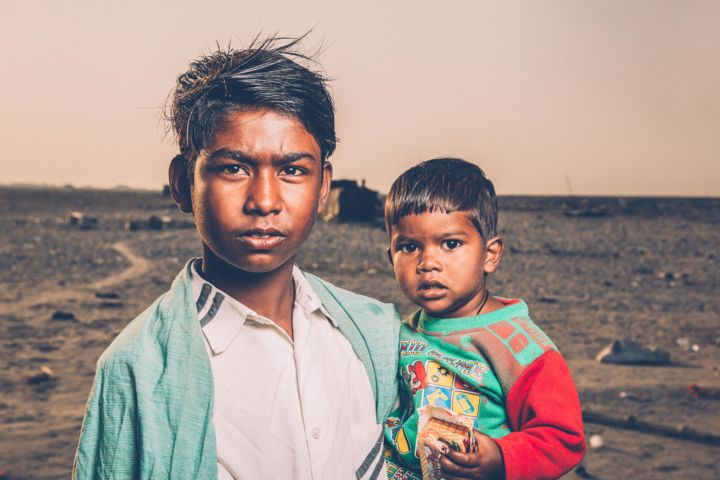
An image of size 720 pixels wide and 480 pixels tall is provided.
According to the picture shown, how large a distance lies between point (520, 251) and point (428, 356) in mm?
14360

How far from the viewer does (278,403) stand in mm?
2062

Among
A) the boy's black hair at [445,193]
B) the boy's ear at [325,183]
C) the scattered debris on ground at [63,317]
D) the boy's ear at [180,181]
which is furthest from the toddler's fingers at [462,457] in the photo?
the scattered debris on ground at [63,317]

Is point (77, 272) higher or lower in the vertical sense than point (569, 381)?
lower

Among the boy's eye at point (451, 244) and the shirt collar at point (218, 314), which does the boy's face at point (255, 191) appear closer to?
the shirt collar at point (218, 314)

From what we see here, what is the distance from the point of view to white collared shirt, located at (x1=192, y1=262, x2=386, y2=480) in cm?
202

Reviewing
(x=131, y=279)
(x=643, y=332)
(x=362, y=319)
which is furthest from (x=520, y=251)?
(x=362, y=319)

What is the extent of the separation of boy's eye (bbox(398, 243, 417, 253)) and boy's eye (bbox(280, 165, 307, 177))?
44 cm

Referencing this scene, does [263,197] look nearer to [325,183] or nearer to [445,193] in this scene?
[325,183]

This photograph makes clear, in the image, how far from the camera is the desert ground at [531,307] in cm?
552

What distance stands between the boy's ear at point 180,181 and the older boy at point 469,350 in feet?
2.03

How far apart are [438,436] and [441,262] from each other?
1.65 feet

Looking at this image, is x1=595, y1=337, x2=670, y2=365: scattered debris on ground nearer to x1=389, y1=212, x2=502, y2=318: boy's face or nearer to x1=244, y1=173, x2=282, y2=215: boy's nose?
x1=389, y1=212, x2=502, y2=318: boy's face

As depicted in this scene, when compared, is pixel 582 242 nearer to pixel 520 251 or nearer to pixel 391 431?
pixel 520 251

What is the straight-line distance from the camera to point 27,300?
417 inches
